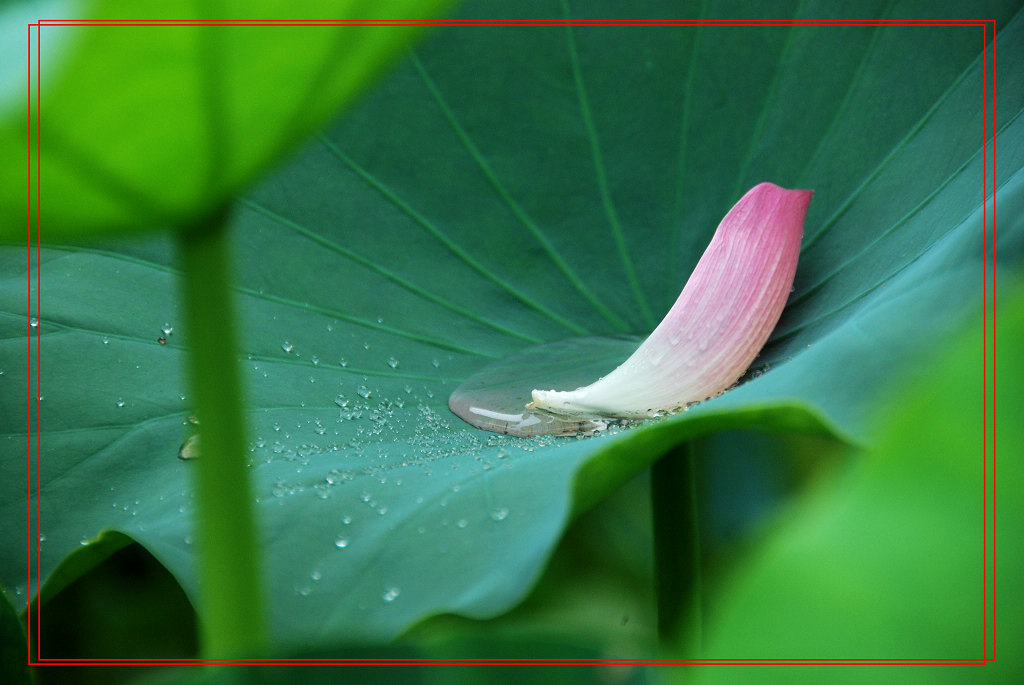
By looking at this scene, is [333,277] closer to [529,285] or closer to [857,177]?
[529,285]

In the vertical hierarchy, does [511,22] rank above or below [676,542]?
above

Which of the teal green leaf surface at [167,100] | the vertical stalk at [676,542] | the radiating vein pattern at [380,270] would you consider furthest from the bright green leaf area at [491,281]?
the teal green leaf surface at [167,100]

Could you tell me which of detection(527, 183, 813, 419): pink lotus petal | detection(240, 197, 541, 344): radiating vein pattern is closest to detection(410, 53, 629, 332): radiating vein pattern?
detection(240, 197, 541, 344): radiating vein pattern

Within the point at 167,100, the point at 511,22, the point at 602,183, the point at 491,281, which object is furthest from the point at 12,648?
the point at 511,22

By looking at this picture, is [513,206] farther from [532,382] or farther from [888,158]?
[888,158]

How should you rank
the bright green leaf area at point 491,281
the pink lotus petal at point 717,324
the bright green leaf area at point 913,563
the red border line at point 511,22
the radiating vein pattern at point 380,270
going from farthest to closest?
the radiating vein pattern at point 380,270 < the pink lotus petal at point 717,324 < the bright green leaf area at point 491,281 < the red border line at point 511,22 < the bright green leaf area at point 913,563

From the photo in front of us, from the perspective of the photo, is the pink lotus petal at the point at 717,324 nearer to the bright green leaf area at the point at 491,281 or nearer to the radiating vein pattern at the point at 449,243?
the bright green leaf area at the point at 491,281

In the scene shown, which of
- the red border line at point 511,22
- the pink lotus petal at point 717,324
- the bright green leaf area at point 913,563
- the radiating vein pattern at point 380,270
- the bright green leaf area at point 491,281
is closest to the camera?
the bright green leaf area at point 913,563
